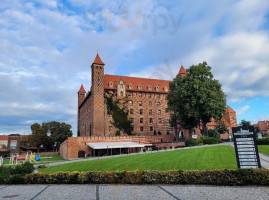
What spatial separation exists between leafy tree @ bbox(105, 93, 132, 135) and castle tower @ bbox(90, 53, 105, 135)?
6.22 feet

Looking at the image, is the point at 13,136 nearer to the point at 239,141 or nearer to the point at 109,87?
the point at 109,87

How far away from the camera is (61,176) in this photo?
1198cm

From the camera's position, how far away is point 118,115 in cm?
5288

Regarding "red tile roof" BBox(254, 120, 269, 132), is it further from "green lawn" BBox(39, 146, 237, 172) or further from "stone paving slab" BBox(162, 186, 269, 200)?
"stone paving slab" BBox(162, 186, 269, 200)

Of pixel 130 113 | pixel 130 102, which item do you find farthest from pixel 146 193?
pixel 130 102

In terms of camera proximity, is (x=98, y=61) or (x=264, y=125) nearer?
(x=98, y=61)

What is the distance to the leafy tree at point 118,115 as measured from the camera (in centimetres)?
5225

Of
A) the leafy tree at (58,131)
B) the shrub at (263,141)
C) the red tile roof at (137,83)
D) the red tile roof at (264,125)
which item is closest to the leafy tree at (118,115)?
the red tile roof at (137,83)

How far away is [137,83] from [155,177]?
52.2m

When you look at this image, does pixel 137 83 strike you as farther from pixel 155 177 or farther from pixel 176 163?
pixel 155 177

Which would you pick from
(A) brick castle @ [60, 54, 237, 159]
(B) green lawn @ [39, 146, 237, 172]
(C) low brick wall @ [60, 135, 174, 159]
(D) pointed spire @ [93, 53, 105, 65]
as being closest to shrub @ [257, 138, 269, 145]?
(B) green lawn @ [39, 146, 237, 172]

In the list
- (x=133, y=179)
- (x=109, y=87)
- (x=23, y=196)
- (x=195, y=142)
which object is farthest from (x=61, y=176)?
(x=109, y=87)

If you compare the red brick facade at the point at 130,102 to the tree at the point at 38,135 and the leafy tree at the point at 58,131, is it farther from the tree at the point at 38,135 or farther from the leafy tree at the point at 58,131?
the tree at the point at 38,135

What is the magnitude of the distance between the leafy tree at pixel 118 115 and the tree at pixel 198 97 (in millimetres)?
14864
